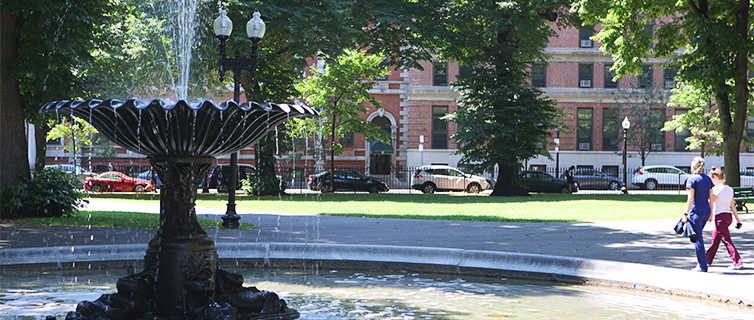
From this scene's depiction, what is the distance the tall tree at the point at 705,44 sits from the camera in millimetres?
20453

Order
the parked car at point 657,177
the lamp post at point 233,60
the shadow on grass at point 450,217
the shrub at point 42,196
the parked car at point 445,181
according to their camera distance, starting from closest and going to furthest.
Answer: the lamp post at point 233,60 < the shrub at point 42,196 < the shadow on grass at point 450,217 < the parked car at point 445,181 < the parked car at point 657,177

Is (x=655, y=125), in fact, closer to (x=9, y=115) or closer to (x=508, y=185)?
(x=508, y=185)

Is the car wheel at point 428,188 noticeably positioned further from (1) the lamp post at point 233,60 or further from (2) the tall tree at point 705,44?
(1) the lamp post at point 233,60

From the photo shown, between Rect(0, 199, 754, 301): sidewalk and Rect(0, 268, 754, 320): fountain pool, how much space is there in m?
0.85

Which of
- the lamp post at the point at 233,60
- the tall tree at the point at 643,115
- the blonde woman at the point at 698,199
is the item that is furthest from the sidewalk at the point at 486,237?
the tall tree at the point at 643,115

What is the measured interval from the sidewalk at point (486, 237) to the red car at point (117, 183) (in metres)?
21.0

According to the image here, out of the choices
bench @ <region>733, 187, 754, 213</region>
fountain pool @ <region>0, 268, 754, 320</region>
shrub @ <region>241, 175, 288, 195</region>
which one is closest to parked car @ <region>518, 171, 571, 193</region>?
shrub @ <region>241, 175, 288, 195</region>

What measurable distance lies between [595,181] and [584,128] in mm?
7647

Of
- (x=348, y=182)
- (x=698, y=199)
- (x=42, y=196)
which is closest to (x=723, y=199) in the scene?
(x=698, y=199)

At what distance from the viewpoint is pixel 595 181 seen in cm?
4462

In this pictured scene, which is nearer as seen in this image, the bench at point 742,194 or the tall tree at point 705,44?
the tall tree at point 705,44

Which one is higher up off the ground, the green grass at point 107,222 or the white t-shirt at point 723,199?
the white t-shirt at point 723,199

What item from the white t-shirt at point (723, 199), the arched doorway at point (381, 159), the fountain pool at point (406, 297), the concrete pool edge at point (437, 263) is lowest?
the fountain pool at point (406, 297)

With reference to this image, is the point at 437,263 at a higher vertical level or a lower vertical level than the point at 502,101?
lower
